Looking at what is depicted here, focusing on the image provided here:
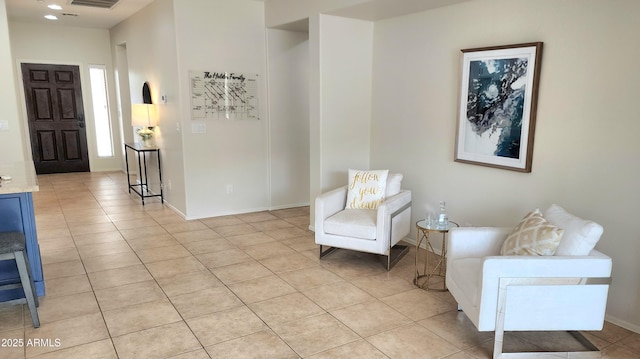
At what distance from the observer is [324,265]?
3842 millimetres

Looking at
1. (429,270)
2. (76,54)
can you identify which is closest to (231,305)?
(429,270)

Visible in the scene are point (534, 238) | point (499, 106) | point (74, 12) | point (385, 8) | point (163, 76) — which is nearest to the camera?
point (534, 238)

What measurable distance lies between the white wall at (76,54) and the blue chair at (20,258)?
566cm

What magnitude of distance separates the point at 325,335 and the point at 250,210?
3.21 meters

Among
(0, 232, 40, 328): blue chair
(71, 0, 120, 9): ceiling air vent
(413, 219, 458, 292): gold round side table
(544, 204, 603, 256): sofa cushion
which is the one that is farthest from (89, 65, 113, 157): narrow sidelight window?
(544, 204, 603, 256): sofa cushion

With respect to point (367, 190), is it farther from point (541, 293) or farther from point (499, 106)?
point (541, 293)

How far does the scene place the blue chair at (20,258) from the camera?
257cm

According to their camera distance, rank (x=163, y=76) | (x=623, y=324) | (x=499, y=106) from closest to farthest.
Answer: (x=623, y=324)
(x=499, y=106)
(x=163, y=76)

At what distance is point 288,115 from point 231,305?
3.18 meters

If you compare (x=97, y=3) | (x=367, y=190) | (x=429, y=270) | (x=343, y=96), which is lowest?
(x=429, y=270)

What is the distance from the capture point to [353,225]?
3676 mm

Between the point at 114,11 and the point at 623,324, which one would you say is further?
the point at 114,11

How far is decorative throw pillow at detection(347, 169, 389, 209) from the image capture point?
159 inches

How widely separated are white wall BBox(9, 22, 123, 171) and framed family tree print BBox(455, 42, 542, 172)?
7.21m
